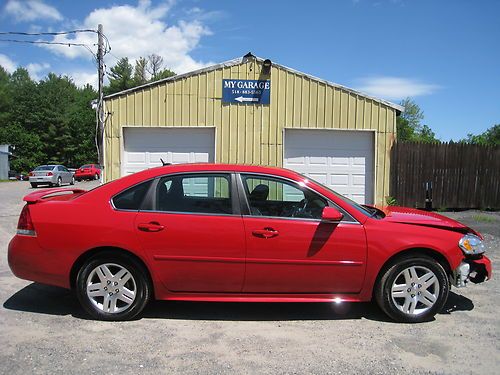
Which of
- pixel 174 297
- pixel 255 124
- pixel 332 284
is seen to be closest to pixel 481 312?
pixel 332 284

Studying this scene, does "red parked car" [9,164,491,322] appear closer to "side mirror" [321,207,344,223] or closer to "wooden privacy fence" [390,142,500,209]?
"side mirror" [321,207,344,223]

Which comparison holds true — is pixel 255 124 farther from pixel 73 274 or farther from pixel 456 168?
pixel 73 274

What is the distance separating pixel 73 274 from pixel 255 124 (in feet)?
23.6

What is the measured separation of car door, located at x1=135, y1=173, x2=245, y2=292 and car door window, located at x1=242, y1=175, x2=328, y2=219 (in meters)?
0.21

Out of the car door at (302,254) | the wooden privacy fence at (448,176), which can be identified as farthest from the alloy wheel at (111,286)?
the wooden privacy fence at (448,176)

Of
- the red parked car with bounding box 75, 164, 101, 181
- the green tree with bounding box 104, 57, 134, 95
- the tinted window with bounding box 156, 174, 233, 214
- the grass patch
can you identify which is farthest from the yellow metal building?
the green tree with bounding box 104, 57, 134, 95

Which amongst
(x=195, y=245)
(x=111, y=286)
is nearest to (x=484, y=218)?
(x=195, y=245)

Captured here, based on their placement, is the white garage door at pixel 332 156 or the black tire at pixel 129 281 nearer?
the black tire at pixel 129 281

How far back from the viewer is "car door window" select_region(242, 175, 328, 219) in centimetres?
429

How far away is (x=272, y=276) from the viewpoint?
13.6ft

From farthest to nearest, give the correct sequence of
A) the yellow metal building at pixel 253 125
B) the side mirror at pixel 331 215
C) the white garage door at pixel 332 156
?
1. the white garage door at pixel 332 156
2. the yellow metal building at pixel 253 125
3. the side mirror at pixel 331 215

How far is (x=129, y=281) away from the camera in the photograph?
4.25 m

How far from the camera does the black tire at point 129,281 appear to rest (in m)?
4.20

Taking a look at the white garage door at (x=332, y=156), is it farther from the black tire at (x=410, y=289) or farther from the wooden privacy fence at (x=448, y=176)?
the black tire at (x=410, y=289)
